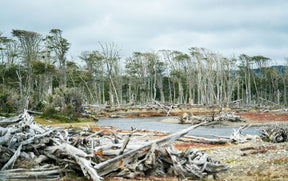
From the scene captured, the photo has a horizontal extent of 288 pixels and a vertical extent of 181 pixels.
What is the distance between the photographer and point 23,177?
7.92 metres

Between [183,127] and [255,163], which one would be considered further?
[183,127]

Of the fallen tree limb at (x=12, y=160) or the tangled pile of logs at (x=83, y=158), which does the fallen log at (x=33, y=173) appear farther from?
the fallen tree limb at (x=12, y=160)

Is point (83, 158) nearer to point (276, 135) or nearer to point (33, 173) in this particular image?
point (33, 173)

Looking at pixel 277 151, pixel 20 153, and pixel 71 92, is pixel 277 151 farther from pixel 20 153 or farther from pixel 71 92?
pixel 71 92

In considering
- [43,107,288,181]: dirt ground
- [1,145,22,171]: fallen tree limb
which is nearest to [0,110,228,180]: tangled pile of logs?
[1,145,22,171]: fallen tree limb

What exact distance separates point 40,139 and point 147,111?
165 feet

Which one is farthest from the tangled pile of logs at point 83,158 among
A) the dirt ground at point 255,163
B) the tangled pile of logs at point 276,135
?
the tangled pile of logs at point 276,135

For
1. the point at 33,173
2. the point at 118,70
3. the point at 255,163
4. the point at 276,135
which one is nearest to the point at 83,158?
the point at 33,173

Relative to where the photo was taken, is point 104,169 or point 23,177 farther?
point 104,169

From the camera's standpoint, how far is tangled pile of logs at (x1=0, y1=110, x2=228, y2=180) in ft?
27.2

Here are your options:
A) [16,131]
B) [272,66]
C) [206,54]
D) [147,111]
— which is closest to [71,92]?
[147,111]

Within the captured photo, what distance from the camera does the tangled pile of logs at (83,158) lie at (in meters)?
8.30

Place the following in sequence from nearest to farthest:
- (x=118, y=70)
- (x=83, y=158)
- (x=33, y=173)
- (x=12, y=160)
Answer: (x=33, y=173), (x=12, y=160), (x=83, y=158), (x=118, y=70)

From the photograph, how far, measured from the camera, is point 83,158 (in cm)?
846
